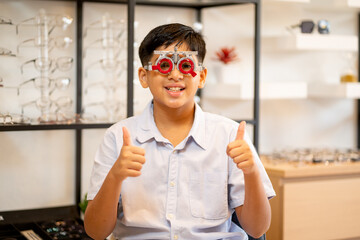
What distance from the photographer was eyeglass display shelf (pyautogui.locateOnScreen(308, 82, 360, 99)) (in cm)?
289

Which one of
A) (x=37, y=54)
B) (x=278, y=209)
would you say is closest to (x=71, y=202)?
(x=37, y=54)

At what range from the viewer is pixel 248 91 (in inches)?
105

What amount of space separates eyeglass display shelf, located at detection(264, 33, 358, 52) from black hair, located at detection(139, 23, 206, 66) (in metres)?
Answer: 1.23

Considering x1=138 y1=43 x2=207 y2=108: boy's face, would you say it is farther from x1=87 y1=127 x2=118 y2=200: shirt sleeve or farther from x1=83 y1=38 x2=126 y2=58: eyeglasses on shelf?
x1=83 y1=38 x2=126 y2=58: eyeglasses on shelf

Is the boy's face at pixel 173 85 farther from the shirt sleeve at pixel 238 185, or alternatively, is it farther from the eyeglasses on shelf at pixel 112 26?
the eyeglasses on shelf at pixel 112 26

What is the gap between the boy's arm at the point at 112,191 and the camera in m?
1.43

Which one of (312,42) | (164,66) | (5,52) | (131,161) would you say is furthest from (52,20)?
(312,42)

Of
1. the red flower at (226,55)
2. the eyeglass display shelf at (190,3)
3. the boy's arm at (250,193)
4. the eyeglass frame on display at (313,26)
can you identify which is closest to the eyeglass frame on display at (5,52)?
the eyeglass display shelf at (190,3)

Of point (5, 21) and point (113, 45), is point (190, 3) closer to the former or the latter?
point (113, 45)

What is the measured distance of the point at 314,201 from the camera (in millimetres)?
2594

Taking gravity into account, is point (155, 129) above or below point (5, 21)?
below

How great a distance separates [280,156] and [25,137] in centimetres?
126

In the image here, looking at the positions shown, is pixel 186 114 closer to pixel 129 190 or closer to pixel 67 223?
pixel 129 190

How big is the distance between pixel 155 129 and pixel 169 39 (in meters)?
0.28
